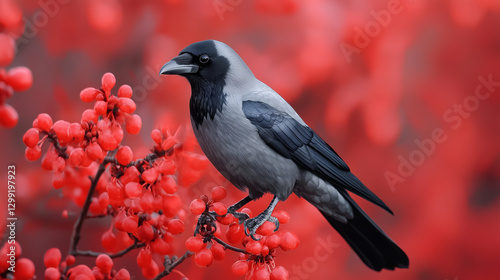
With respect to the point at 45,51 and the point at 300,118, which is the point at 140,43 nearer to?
the point at 45,51

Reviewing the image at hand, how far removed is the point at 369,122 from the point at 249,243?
2.17 feet

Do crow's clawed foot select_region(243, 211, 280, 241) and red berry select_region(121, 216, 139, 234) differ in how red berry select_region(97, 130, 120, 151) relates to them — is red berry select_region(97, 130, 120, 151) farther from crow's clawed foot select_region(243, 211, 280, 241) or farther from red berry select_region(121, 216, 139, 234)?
crow's clawed foot select_region(243, 211, 280, 241)

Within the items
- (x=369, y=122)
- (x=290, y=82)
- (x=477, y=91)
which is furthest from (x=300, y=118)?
(x=477, y=91)

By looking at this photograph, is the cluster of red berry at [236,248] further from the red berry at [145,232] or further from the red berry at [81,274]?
the red berry at [81,274]

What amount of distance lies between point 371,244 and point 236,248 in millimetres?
476

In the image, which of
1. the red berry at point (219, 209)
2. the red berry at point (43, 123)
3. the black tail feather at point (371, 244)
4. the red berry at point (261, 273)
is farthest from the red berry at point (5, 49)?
the black tail feather at point (371, 244)

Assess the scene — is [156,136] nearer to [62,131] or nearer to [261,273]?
[62,131]

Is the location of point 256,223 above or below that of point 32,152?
below

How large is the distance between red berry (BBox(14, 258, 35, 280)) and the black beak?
0.45m

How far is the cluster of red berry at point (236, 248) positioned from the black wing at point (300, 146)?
21cm

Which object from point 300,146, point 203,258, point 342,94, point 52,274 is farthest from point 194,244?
point 342,94

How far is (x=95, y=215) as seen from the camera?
0.91 meters

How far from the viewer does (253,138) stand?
1.07 meters

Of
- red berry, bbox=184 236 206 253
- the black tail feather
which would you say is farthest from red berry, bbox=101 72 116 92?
the black tail feather
